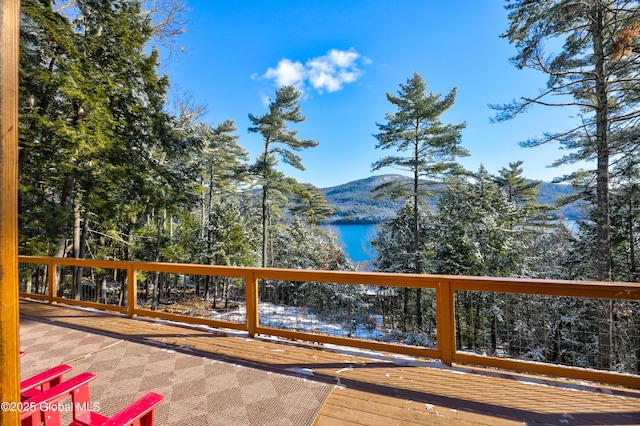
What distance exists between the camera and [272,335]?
3.66 m

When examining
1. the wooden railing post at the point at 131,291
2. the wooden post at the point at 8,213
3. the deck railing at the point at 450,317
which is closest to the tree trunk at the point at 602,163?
the deck railing at the point at 450,317

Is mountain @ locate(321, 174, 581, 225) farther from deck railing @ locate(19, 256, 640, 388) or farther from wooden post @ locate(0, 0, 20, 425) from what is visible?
wooden post @ locate(0, 0, 20, 425)

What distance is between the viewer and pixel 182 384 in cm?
253

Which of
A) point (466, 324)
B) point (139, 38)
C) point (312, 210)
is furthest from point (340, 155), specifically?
point (466, 324)

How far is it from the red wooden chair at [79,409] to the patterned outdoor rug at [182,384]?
57 centimetres

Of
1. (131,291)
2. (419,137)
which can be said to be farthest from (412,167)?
(131,291)

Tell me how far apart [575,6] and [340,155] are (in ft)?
52.7

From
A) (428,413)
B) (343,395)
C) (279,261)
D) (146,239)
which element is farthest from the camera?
(279,261)

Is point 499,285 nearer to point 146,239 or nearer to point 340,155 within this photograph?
point 146,239

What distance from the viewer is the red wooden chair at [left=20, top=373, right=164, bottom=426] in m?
1.30

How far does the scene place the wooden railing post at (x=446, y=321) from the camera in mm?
2842

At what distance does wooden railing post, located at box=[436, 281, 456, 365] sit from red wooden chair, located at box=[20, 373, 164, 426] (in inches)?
101

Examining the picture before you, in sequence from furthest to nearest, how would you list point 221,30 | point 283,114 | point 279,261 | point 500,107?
point 279,261 < point 283,114 < point 221,30 < point 500,107

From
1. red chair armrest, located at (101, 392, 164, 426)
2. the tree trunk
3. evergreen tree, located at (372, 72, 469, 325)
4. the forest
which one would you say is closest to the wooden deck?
the forest
